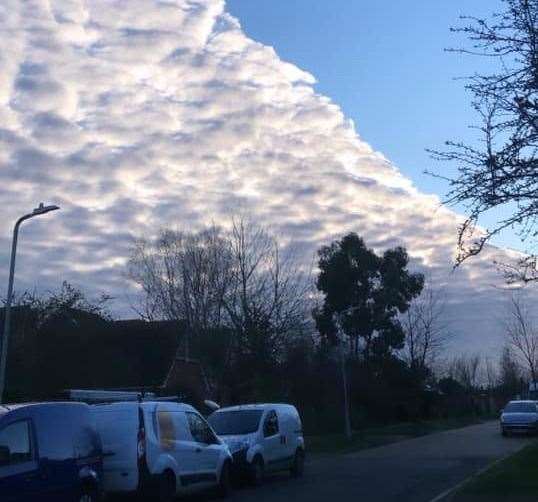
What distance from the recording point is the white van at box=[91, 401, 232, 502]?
49.8 ft

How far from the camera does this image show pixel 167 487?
1577 centimetres

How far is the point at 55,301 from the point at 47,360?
3.72 m

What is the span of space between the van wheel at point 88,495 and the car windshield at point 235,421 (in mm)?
8510

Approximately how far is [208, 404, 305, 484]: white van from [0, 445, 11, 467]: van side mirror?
10.1 m

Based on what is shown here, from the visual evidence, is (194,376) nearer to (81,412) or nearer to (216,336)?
(216,336)

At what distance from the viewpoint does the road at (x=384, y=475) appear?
61.1 feet

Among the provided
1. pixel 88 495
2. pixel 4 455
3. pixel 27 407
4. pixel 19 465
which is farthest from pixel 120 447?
pixel 4 455

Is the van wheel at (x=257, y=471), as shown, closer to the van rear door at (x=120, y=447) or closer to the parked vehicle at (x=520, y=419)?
the van rear door at (x=120, y=447)

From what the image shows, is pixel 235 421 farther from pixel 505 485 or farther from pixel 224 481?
pixel 505 485

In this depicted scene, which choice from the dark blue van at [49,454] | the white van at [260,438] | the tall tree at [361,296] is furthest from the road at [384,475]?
the tall tree at [361,296]

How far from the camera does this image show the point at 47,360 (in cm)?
3766

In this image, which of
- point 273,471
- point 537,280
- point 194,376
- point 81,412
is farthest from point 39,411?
point 194,376

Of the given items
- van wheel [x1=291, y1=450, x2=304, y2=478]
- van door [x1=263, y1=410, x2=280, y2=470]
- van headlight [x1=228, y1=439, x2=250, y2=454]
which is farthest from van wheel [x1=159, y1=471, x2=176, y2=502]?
van wheel [x1=291, y1=450, x2=304, y2=478]

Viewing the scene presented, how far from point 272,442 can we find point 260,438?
0.63m
